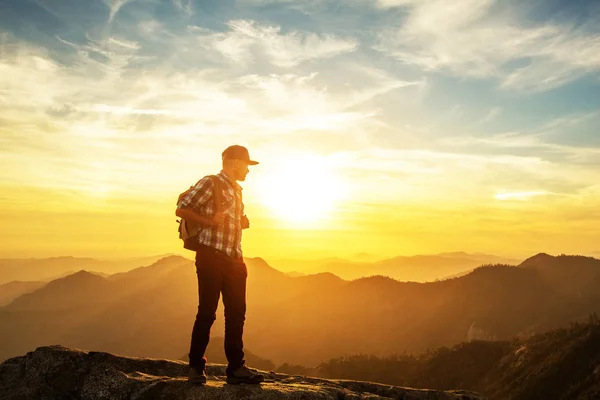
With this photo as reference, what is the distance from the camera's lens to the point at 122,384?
223 inches

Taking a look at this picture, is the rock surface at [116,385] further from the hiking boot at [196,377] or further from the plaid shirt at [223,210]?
the plaid shirt at [223,210]

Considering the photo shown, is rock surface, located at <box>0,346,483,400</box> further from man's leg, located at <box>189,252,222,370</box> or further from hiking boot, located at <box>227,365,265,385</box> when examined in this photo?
man's leg, located at <box>189,252,222,370</box>

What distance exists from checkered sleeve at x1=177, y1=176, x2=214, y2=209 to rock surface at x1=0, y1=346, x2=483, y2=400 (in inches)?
96.1

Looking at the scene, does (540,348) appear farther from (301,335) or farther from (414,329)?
(301,335)

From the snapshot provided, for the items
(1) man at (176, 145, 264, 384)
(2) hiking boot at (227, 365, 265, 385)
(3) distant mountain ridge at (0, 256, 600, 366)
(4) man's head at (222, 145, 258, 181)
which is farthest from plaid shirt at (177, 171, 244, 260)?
(3) distant mountain ridge at (0, 256, 600, 366)

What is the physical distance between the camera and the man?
18.3ft

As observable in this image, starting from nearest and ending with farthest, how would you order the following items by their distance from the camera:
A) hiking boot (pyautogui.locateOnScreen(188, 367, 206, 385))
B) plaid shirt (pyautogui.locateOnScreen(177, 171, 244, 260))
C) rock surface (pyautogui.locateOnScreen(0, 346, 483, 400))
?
rock surface (pyautogui.locateOnScreen(0, 346, 483, 400)), hiking boot (pyautogui.locateOnScreen(188, 367, 206, 385)), plaid shirt (pyautogui.locateOnScreen(177, 171, 244, 260))

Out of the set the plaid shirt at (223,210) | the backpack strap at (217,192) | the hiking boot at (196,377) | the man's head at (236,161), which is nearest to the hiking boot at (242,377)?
the hiking boot at (196,377)

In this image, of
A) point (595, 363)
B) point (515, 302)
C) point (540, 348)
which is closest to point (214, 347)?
point (540, 348)

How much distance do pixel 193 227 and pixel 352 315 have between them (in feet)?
296

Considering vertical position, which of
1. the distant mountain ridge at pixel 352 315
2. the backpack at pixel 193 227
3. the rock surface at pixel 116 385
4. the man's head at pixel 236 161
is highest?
the man's head at pixel 236 161

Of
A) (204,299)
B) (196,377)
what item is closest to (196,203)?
(204,299)

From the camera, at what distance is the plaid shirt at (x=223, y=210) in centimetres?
554

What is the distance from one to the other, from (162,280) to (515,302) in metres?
139
